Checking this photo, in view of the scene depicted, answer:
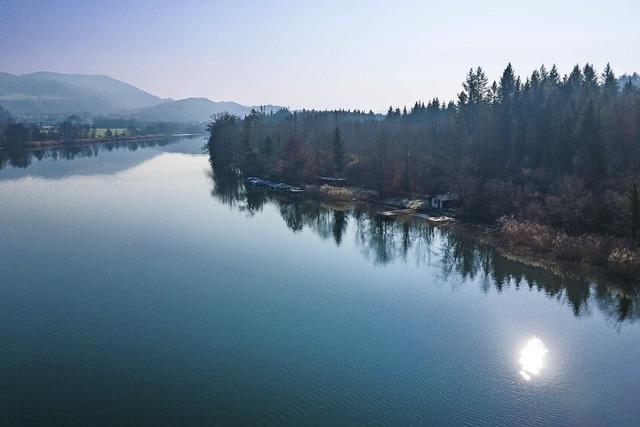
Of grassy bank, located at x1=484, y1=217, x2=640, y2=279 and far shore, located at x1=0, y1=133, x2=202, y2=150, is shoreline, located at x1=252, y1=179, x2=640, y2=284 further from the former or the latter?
far shore, located at x1=0, y1=133, x2=202, y2=150

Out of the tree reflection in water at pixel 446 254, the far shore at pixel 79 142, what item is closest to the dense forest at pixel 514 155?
the tree reflection in water at pixel 446 254

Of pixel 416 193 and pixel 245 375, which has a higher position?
pixel 416 193

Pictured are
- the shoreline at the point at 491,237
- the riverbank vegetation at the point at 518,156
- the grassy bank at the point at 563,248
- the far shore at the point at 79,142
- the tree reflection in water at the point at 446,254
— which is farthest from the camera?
the far shore at the point at 79,142

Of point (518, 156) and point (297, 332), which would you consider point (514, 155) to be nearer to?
point (518, 156)

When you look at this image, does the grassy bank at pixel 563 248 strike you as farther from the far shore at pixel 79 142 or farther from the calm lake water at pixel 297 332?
the far shore at pixel 79 142

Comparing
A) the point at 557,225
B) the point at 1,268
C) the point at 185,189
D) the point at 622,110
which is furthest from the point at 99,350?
the point at 622,110

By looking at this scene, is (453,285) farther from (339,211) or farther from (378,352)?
(339,211)
